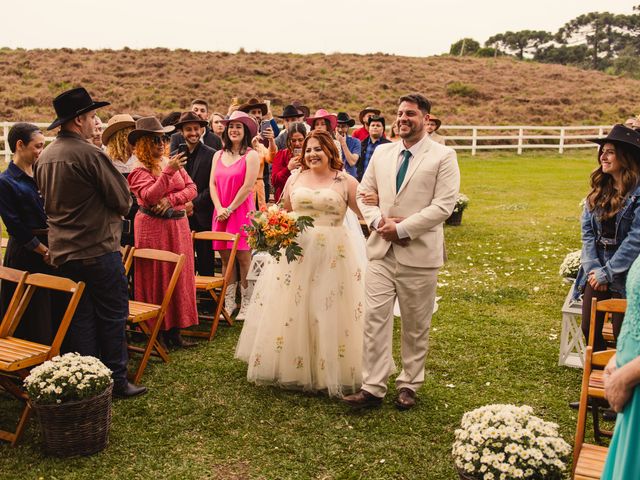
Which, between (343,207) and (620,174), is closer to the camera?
(620,174)

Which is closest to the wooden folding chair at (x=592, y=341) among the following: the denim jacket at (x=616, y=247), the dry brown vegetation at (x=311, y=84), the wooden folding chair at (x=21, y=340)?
the denim jacket at (x=616, y=247)

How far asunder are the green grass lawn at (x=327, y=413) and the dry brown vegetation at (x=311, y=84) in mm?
32433

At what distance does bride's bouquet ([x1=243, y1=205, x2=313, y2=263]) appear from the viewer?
19.0 feet

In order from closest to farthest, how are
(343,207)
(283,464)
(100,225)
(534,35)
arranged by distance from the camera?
1. (283,464)
2. (100,225)
3. (343,207)
4. (534,35)

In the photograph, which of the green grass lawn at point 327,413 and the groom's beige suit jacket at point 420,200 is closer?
the green grass lawn at point 327,413

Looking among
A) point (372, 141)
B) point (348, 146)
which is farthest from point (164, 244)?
point (372, 141)

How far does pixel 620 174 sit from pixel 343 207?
7.69 ft

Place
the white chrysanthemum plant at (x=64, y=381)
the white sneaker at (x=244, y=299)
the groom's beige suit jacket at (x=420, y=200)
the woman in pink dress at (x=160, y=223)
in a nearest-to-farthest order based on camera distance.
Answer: the white chrysanthemum plant at (x=64, y=381), the groom's beige suit jacket at (x=420, y=200), the woman in pink dress at (x=160, y=223), the white sneaker at (x=244, y=299)

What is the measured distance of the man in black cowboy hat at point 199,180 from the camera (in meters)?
8.35

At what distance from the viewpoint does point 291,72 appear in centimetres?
5291

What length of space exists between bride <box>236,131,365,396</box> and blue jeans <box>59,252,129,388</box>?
119 centimetres

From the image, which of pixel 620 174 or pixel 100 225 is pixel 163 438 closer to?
pixel 100 225

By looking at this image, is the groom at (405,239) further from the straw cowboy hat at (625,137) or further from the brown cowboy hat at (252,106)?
Result: the brown cowboy hat at (252,106)

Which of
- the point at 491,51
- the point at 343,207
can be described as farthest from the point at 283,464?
the point at 491,51
